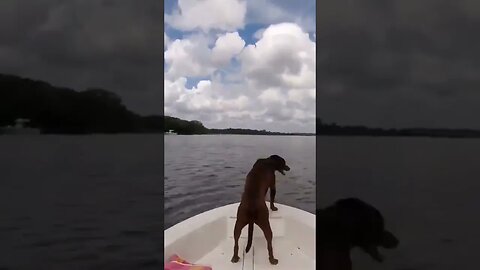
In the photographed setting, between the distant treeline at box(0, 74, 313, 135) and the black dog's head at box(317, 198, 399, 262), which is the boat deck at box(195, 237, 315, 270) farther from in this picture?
the distant treeline at box(0, 74, 313, 135)

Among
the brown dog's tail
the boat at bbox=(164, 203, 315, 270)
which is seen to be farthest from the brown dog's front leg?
the brown dog's tail

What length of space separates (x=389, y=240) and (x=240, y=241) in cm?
98

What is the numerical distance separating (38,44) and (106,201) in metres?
0.37

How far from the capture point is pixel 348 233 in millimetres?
997

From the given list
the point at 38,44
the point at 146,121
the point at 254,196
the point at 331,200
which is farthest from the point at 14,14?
the point at 254,196

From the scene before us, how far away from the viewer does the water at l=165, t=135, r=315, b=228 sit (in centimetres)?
175

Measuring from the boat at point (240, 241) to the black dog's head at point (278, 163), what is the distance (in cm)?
29

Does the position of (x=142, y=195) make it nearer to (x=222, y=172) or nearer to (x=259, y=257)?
(x=259, y=257)

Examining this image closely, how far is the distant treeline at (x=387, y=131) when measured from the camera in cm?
91

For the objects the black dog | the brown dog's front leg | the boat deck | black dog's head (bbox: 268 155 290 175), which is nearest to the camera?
the black dog

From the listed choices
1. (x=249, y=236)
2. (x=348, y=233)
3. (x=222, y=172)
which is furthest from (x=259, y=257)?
(x=348, y=233)

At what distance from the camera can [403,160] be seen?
980 mm

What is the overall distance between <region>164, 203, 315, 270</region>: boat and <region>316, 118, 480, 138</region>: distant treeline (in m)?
0.91

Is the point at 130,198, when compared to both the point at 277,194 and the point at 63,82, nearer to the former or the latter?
the point at 63,82
